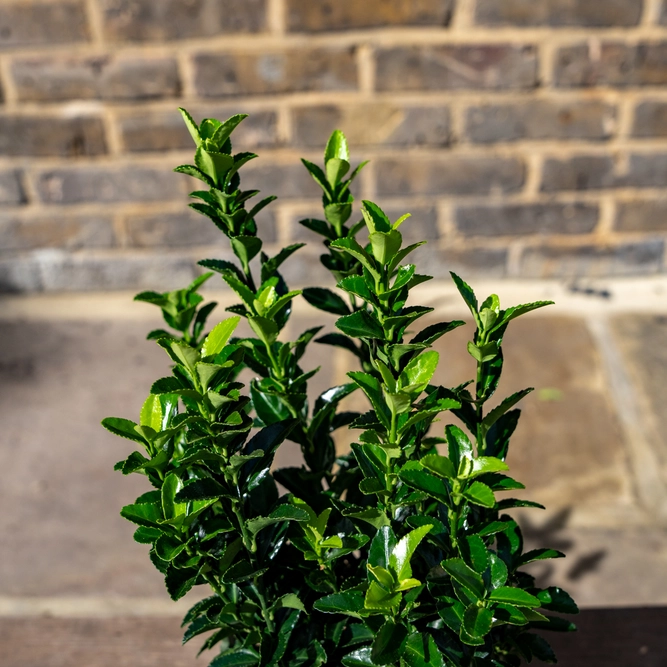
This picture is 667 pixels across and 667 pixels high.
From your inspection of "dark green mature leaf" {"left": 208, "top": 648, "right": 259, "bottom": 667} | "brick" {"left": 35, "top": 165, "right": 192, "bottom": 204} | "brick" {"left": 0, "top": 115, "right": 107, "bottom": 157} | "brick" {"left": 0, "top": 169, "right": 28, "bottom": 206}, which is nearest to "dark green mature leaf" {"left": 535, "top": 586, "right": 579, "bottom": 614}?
"dark green mature leaf" {"left": 208, "top": 648, "right": 259, "bottom": 667}

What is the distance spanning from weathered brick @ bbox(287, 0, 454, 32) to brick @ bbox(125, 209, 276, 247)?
0.46 metres

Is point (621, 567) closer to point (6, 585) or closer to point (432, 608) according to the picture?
point (432, 608)

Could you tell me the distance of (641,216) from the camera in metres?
1.77

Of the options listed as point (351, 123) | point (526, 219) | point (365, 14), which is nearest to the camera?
point (365, 14)

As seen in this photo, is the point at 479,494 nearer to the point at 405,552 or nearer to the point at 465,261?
the point at 405,552

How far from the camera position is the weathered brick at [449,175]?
1698 millimetres


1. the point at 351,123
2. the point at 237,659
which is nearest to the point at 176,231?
the point at 351,123

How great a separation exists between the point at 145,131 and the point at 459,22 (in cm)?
71

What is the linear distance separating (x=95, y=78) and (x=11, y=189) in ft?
1.12

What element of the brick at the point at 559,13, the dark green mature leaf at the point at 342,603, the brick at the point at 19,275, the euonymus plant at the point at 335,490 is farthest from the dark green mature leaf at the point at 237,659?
the brick at the point at 19,275

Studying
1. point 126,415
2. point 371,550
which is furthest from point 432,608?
point 126,415

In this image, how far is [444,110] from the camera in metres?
1.64

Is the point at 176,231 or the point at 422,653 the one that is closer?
the point at 422,653

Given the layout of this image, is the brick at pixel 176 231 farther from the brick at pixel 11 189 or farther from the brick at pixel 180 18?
the brick at pixel 180 18
